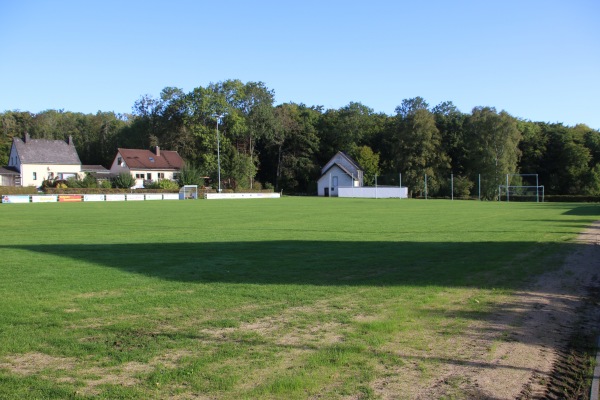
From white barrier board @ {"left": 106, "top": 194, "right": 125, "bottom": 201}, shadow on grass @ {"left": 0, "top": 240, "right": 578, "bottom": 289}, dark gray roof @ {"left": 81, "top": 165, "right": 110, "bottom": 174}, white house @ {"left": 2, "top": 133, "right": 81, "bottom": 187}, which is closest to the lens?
shadow on grass @ {"left": 0, "top": 240, "right": 578, "bottom": 289}

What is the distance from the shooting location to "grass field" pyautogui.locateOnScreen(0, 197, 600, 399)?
4547 millimetres

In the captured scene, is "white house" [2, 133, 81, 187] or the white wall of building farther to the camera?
the white wall of building

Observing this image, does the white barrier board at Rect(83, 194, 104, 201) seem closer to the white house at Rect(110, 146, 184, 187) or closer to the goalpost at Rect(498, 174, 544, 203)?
the white house at Rect(110, 146, 184, 187)

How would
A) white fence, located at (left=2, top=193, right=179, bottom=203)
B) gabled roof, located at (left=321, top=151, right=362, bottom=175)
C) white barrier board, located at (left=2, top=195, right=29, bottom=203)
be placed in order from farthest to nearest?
gabled roof, located at (left=321, top=151, right=362, bottom=175) → white fence, located at (left=2, top=193, right=179, bottom=203) → white barrier board, located at (left=2, top=195, right=29, bottom=203)

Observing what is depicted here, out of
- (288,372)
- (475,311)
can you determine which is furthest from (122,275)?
(475,311)

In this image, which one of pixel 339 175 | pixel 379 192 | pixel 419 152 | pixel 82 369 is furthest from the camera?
pixel 339 175

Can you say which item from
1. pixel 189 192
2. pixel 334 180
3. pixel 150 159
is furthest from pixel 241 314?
pixel 150 159

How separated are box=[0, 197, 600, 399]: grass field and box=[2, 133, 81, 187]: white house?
255 feet

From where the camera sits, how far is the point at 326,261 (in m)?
11.5

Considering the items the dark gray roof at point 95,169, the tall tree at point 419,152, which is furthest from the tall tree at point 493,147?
the dark gray roof at point 95,169

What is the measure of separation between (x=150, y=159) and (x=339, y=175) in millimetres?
35410

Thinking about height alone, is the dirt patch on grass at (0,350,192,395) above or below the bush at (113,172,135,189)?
below

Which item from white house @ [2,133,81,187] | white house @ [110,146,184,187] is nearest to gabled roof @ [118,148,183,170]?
white house @ [110,146,184,187]

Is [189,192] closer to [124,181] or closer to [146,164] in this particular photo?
[124,181]
